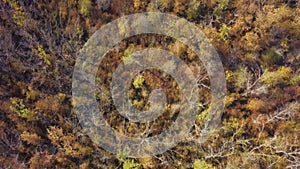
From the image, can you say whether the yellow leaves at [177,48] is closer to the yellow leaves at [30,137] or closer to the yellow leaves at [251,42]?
the yellow leaves at [251,42]

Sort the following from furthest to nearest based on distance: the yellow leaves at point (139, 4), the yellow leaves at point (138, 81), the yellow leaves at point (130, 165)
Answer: the yellow leaves at point (139, 4)
the yellow leaves at point (138, 81)
the yellow leaves at point (130, 165)

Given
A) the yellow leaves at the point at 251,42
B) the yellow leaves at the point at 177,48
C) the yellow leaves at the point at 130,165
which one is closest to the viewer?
the yellow leaves at the point at 130,165

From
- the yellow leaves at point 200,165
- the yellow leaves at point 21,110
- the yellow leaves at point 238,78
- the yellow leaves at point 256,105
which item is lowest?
the yellow leaves at point 200,165

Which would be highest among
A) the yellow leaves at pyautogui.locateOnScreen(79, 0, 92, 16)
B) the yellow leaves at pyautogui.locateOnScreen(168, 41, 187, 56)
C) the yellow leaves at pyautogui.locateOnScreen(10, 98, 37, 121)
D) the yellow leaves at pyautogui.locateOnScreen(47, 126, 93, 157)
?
the yellow leaves at pyautogui.locateOnScreen(79, 0, 92, 16)

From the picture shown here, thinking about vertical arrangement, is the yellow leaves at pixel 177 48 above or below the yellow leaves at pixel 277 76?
above

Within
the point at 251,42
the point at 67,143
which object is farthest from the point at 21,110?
the point at 251,42

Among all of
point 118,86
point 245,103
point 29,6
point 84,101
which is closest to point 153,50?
point 118,86

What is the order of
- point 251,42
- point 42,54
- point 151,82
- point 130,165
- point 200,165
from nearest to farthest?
1. point 130,165
2. point 200,165
3. point 42,54
4. point 151,82
5. point 251,42

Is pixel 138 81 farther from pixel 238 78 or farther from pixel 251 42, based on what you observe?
pixel 251 42

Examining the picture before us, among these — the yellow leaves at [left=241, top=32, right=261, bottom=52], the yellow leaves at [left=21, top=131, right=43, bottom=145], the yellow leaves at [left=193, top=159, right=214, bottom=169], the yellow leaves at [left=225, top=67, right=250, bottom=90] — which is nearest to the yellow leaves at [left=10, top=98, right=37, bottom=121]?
the yellow leaves at [left=21, top=131, right=43, bottom=145]

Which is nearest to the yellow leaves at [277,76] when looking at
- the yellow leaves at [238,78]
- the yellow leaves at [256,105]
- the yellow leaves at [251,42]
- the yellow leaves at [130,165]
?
the yellow leaves at [238,78]

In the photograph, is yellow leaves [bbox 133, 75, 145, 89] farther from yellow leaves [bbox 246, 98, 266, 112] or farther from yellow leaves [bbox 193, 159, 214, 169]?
yellow leaves [bbox 246, 98, 266, 112]

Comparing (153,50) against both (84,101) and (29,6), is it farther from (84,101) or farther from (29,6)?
(29,6)
